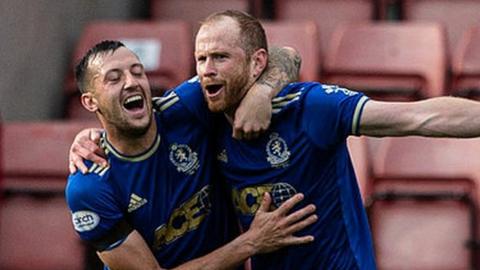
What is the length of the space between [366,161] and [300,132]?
5.69ft

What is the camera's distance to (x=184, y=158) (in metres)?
4.26

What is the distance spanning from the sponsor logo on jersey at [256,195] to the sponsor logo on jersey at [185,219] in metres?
0.09

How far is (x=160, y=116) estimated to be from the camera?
14.0ft

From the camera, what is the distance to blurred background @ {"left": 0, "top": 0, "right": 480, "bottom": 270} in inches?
228

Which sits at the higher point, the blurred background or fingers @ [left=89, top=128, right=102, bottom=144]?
fingers @ [left=89, top=128, right=102, bottom=144]

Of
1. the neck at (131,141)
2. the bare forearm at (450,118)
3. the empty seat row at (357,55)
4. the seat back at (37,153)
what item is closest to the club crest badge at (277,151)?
the neck at (131,141)

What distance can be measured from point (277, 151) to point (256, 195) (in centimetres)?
14

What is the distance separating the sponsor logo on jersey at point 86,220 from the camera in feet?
13.7

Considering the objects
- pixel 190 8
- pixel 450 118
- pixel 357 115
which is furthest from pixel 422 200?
pixel 450 118

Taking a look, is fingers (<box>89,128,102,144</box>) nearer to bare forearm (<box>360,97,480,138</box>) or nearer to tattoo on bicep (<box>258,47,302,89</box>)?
tattoo on bicep (<box>258,47,302,89</box>)

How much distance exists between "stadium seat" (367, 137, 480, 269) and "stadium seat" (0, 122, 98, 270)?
1.14 m

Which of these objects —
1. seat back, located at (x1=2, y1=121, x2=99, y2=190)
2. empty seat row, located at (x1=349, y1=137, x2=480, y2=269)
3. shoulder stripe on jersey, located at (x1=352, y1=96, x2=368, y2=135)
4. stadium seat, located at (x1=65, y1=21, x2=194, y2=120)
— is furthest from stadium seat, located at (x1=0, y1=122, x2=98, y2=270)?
shoulder stripe on jersey, located at (x1=352, y1=96, x2=368, y2=135)

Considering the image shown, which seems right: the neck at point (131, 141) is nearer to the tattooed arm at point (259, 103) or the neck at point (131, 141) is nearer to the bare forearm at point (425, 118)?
the tattooed arm at point (259, 103)

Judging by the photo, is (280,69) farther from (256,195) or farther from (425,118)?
(425,118)
